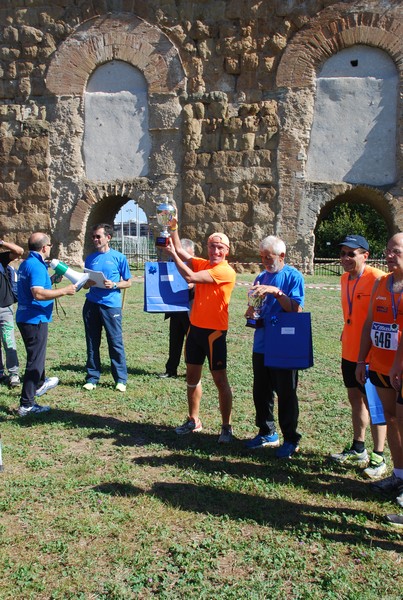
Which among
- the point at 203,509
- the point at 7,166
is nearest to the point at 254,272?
the point at 7,166

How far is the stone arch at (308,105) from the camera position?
583 inches

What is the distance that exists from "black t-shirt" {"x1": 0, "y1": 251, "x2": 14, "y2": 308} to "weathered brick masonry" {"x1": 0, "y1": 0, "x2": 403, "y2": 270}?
1019 centimetres

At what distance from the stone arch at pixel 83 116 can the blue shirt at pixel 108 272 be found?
1038 cm

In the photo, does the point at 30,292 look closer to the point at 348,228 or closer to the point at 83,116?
the point at 83,116

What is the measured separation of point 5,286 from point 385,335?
4.56m

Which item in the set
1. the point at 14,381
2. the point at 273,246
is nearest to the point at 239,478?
the point at 273,246

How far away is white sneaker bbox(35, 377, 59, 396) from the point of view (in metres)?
5.88

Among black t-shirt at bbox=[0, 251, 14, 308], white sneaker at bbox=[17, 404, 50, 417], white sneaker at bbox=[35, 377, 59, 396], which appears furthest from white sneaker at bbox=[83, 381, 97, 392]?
black t-shirt at bbox=[0, 251, 14, 308]

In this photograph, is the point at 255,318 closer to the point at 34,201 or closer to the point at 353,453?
the point at 353,453

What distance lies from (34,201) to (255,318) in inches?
569

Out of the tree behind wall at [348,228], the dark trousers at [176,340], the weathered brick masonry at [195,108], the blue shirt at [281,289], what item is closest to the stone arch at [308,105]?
the weathered brick masonry at [195,108]

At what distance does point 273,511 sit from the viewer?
3.48 metres

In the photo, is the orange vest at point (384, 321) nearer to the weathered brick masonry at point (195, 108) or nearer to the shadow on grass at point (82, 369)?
the shadow on grass at point (82, 369)

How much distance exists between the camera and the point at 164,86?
16078 mm
